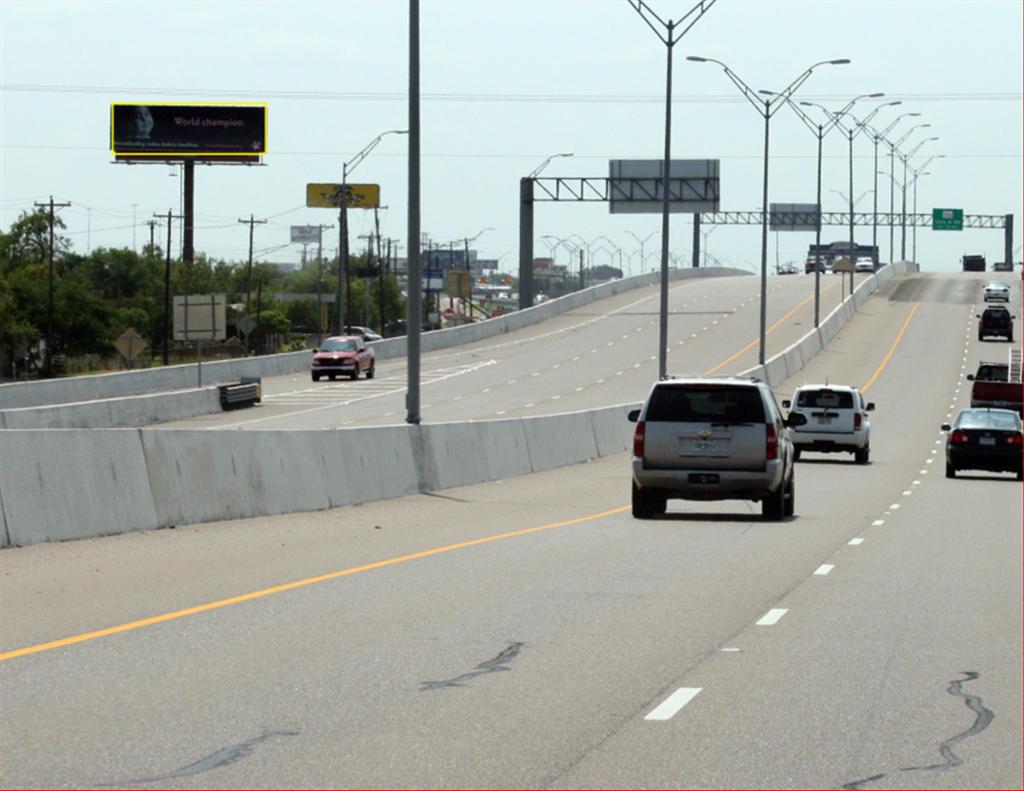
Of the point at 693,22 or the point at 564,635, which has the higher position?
the point at 693,22

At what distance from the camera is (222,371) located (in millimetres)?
77938

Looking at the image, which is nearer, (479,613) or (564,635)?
(564,635)

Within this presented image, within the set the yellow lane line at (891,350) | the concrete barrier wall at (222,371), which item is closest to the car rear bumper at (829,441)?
the concrete barrier wall at (222,371)

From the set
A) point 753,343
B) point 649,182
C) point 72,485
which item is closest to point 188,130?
point 649,182

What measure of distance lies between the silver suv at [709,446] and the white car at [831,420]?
60.9ft

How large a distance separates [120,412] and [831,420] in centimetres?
2416

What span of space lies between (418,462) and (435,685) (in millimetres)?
19471

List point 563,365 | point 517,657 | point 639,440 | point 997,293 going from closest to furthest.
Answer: point 517,657, point 639,440, point 563,365, point 997,293

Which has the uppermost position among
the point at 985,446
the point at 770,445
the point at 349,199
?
the point at 349,199

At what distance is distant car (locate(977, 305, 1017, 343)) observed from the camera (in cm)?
9488

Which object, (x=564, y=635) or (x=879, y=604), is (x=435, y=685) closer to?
(x=564, y=635)

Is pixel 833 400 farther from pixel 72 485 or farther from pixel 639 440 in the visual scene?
pixel 72 485

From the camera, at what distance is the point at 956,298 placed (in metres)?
123

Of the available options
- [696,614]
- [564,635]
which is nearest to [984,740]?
[564,635]
